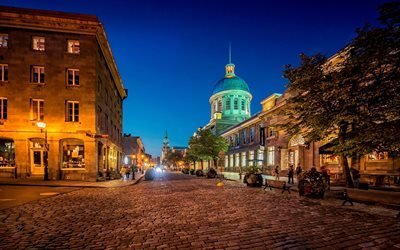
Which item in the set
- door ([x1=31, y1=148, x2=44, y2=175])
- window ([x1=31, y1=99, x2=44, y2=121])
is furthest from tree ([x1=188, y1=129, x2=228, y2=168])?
window ([x1=31, y1=99, x2=44, y2=121])

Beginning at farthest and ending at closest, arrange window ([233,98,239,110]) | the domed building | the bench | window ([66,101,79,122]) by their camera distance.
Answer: window ([233,98,239,110]) → the domed building → window ([66,101,79,122]) → the bench

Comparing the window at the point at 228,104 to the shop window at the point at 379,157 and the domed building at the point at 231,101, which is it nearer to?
the domed building at the point at 231,101

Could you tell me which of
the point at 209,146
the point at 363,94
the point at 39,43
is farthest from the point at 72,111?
the point at 209,146

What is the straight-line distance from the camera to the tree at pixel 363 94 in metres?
11.4

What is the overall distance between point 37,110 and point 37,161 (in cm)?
468

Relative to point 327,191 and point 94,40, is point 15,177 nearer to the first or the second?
point 94,40

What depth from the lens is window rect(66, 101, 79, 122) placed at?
24328 millimetres

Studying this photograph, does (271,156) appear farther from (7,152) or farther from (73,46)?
(7,152)

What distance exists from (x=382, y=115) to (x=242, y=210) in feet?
25.3

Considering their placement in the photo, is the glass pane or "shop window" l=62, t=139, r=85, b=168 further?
"shop window" l=62, t=139, r=85, b=168

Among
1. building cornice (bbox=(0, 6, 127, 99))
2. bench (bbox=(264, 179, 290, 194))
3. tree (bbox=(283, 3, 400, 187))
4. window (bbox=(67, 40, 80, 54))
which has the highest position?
building cornice (bbox=(0, 6, 127, 99))

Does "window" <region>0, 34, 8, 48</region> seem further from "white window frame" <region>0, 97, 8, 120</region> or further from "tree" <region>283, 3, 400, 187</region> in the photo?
"tree" <region>283, 3, 400, 187</region>

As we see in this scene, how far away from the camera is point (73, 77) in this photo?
24641 millimetres

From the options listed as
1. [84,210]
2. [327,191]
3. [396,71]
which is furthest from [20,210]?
[396,71]
